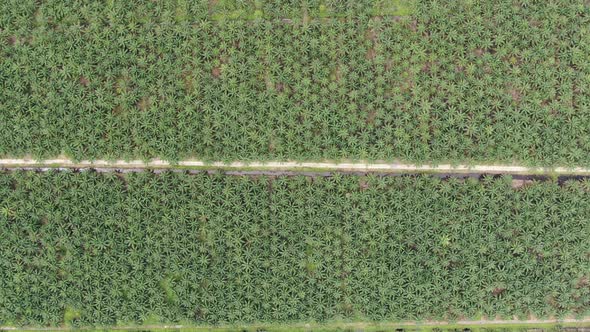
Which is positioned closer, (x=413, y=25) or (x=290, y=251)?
(x=290, y=251)

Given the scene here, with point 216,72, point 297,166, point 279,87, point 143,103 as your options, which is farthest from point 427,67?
point 143,103

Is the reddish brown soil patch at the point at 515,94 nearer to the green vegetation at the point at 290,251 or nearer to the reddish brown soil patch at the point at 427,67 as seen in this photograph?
the reddish brown soil patch at the point at 427,67

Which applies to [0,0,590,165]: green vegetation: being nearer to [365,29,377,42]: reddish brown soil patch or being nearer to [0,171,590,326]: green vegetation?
[365,29,377,42]: reddish brown soil patch

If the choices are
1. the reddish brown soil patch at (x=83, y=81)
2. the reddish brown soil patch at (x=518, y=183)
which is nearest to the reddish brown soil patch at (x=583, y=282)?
the reddish brown soil patch at (x=518, y=183)

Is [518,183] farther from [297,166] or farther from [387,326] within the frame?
[297,166]

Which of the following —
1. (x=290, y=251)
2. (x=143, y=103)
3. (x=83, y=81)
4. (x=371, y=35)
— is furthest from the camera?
(x=371, y=35)

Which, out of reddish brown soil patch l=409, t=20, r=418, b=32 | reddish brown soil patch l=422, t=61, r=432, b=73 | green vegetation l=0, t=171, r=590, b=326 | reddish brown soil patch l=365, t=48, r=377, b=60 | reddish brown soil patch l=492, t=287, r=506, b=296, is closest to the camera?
green vegetation l=0, t=171, r=590, b=326

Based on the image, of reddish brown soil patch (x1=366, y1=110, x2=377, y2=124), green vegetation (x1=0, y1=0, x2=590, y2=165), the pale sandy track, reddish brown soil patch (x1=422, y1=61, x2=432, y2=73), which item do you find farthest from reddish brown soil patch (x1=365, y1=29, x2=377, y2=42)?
the pale sandy track
